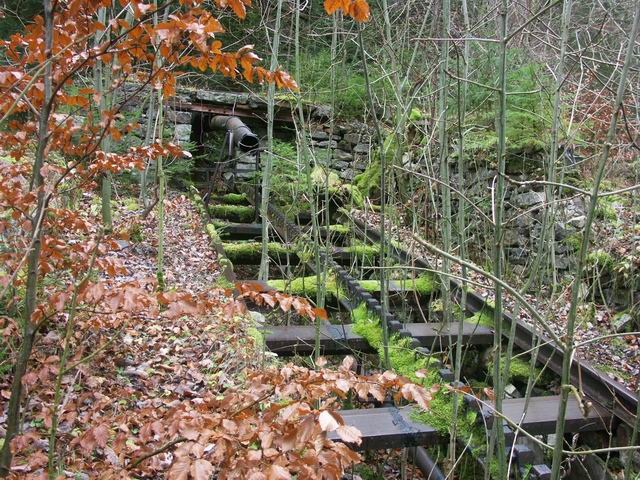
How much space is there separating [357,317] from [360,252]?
1.91 metres

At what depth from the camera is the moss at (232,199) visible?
939 cm

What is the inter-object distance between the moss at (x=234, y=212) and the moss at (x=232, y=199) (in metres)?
0.57

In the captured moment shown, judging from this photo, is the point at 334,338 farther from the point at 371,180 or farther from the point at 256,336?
the point at 371,180

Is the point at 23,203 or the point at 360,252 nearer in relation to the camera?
the point at 23,203

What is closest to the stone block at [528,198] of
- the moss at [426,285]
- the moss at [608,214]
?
the moss at [608,214]

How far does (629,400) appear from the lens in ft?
11.0

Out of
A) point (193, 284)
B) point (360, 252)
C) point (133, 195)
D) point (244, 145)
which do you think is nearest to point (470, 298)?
point (360, 252)

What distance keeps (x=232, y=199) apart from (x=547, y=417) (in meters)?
7.02

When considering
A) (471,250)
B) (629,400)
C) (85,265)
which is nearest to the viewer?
(85,265)

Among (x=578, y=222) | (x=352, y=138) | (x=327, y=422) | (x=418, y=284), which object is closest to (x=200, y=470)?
(x=327, y=422)

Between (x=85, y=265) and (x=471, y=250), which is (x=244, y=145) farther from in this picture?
(x=85, y=265)

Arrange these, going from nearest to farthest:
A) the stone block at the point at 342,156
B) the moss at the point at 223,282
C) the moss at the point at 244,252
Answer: the moss at the point at 223,282, the moss at the point at 244,252, the stone block at the point at 342,156

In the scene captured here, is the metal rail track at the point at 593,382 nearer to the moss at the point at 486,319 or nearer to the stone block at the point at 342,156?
the moss at the point at 486,319

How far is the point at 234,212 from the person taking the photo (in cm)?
862
